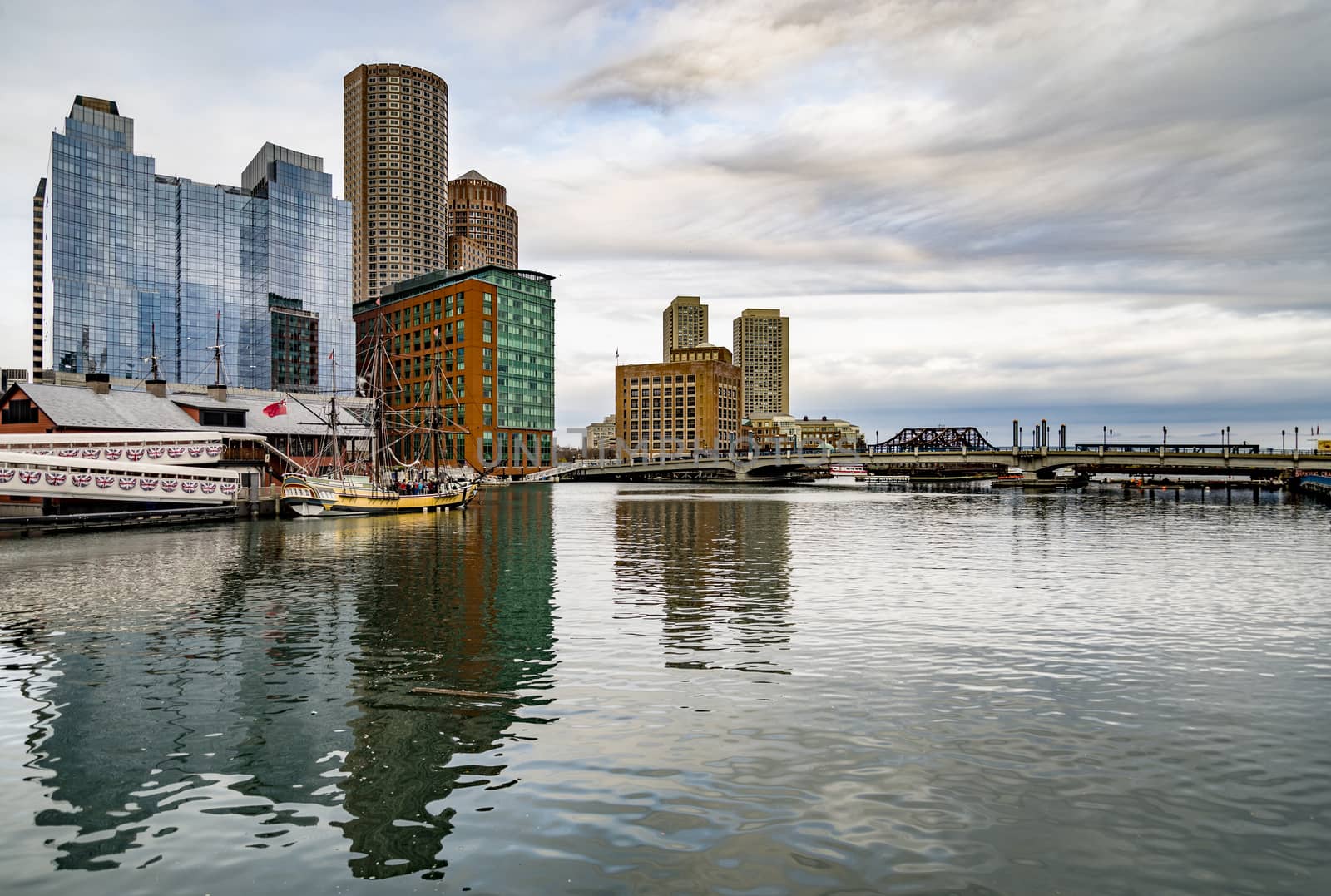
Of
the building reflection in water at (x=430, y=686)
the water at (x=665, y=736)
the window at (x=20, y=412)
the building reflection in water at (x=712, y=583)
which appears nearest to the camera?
the water at (x=665, y=736)

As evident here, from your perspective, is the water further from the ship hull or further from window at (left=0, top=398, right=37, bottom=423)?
window at (left=0, top=398, right=37, bottom=423)

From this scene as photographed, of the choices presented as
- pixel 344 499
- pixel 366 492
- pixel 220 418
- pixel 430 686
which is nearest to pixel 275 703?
pixel 430 686

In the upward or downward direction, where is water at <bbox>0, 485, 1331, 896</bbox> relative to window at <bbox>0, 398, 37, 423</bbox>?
downward

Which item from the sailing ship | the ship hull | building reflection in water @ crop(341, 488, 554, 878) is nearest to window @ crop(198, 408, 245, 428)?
the sailing ship

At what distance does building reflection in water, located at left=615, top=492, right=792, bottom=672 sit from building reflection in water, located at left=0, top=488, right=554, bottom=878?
4.35m

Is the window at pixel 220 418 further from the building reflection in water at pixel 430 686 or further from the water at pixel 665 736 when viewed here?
the building reflection in water at pixel 430 686

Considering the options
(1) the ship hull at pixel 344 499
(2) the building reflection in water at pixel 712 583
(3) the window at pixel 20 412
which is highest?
(3) the window at pixel 20 412

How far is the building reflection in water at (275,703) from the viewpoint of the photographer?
1282 cm

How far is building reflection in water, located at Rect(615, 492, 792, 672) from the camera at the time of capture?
960 inches

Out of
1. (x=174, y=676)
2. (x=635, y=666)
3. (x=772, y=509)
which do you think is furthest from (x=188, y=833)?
(x=772, y=509)

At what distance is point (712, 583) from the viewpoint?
38000 mm

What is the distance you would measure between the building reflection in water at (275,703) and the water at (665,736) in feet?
0.30

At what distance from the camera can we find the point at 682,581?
127ft

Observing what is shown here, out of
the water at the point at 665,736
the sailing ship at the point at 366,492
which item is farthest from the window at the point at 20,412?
the water at the point at 665,736
